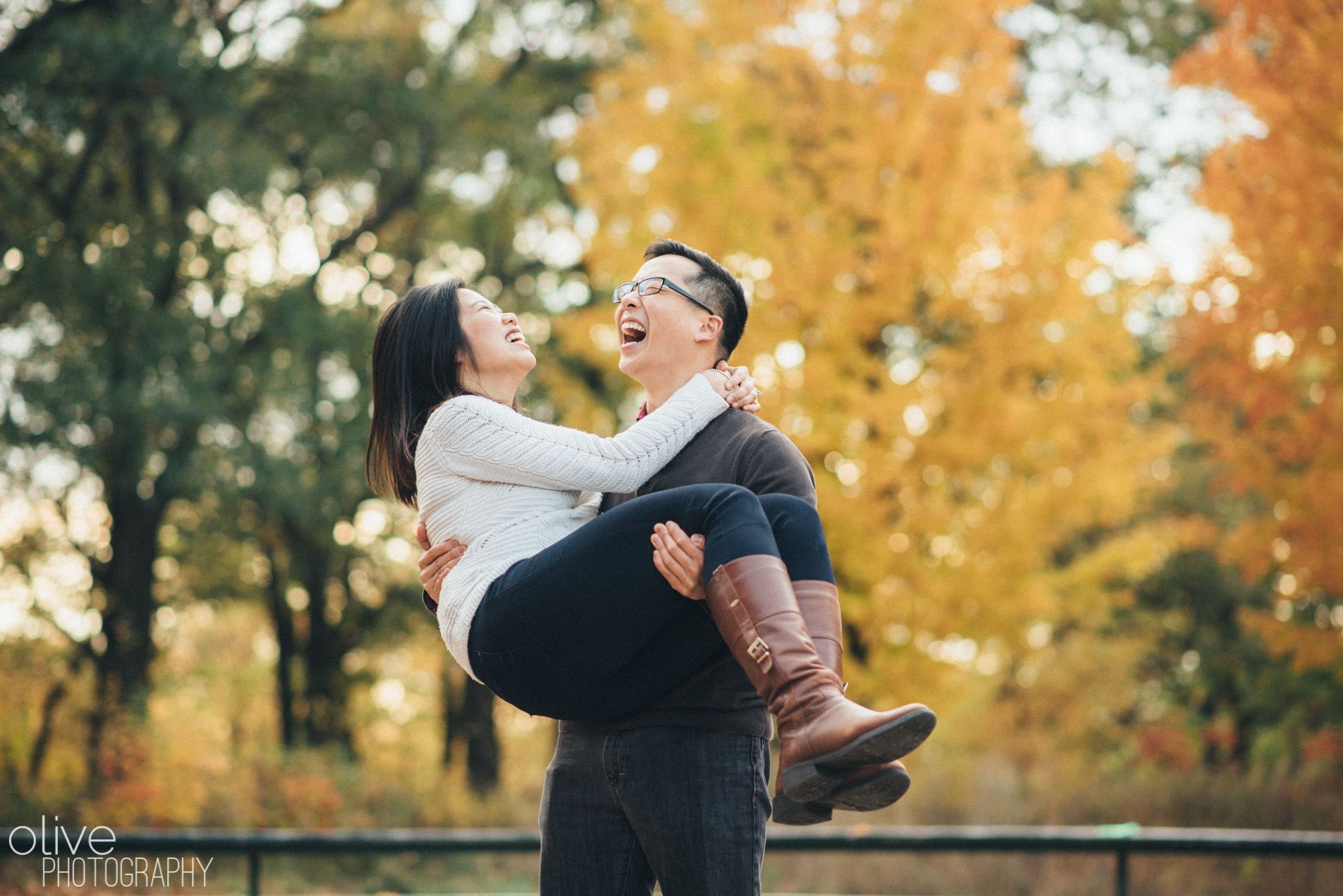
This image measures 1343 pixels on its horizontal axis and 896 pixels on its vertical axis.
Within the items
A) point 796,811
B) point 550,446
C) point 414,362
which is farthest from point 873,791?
Result: point 414,362

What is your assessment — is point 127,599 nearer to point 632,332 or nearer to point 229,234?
point 229,234

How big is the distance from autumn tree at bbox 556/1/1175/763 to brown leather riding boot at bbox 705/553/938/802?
493cm

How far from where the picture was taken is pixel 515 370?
2518 mm

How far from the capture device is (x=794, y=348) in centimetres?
716

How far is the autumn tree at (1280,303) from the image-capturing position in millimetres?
6262

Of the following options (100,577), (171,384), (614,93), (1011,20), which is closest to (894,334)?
(614,93)

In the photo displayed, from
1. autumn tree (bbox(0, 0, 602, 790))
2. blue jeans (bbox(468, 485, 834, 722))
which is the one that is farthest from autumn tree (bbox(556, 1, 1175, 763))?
blue jeans (bbox(468, 485, 834, 722))

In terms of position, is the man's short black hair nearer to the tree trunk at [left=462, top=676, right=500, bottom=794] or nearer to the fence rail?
the fence rail

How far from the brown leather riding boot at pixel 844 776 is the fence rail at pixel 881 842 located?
71.9 inches

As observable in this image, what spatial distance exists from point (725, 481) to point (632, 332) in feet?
1.65

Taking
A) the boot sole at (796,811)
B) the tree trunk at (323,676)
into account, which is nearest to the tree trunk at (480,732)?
the tree trunk at (323,676)

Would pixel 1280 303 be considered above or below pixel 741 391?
above

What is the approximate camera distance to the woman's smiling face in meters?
2.49

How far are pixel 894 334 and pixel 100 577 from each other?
8.57 m
